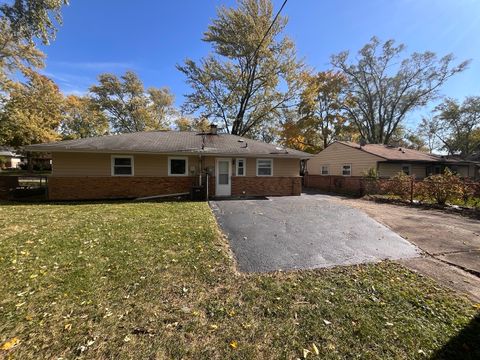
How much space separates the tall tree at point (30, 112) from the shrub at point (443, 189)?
1133 inches

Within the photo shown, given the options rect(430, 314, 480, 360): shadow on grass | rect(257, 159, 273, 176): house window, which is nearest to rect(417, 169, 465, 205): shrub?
rect(257, 159, 273, 176): house window

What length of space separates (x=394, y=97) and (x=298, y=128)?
48.3 ft

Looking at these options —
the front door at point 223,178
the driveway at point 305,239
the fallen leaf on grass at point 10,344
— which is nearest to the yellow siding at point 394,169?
the driveway at point 305,239

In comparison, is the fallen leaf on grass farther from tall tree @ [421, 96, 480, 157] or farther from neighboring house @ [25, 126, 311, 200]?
tall tree @ [421, 96, 480, 157]

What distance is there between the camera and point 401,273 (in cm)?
421

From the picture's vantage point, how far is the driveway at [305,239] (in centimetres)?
A: 472

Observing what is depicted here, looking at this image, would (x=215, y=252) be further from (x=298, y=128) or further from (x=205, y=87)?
(x=298, y=128)

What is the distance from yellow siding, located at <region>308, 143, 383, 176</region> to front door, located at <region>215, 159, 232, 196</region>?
10.4 meters

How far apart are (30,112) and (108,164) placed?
16.0 meters

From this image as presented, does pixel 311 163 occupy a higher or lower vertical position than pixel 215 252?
higher

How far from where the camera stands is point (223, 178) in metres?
12.7

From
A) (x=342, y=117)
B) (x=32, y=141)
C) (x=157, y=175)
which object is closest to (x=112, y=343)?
(x=157, y=175)

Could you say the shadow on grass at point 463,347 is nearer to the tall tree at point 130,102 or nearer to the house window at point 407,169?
the house window at point 407,169

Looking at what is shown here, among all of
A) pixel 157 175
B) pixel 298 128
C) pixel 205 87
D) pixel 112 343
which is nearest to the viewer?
pixel 112 343
